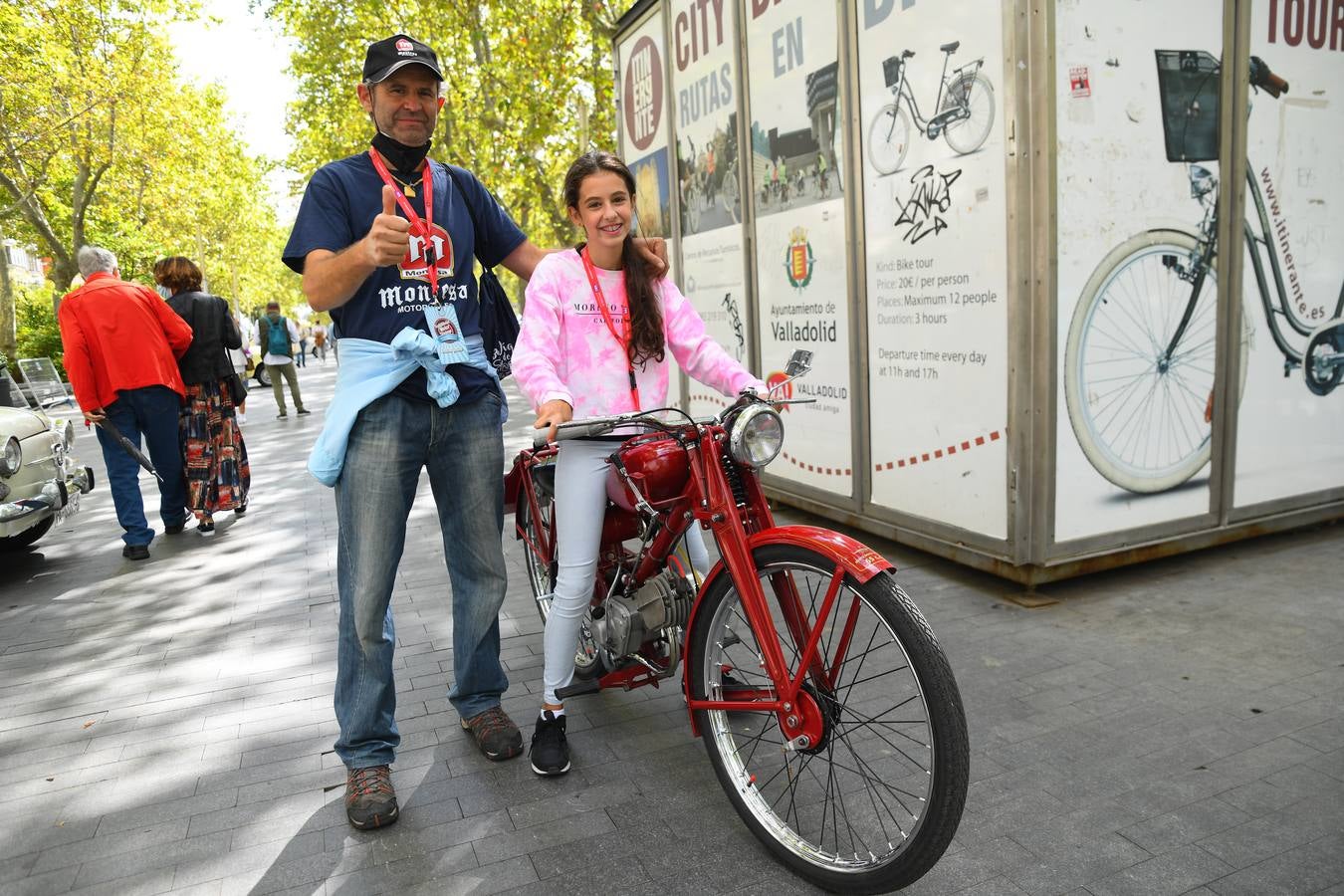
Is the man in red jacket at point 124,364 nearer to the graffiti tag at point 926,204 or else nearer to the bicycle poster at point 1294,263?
the graffiti tag at point 926,204

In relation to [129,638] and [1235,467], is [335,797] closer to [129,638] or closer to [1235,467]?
[129,638]

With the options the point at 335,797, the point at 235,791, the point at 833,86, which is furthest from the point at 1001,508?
the point at 235,791

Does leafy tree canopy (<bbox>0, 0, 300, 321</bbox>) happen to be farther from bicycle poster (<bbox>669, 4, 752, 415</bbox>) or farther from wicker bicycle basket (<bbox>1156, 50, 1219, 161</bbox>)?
wicker bicycle basket (<bbox>1156, 50, 1219, 161</bbox>)

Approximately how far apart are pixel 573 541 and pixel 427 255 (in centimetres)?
99

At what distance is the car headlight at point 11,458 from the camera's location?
5.75 metres

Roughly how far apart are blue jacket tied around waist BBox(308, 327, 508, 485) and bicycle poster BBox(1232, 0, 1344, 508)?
4.08 metres

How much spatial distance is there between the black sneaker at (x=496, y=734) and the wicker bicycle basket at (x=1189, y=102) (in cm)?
382

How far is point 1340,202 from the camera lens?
199 inches

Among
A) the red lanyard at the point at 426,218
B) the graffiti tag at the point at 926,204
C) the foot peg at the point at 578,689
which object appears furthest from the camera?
the graffiti tag at the point at 926,204

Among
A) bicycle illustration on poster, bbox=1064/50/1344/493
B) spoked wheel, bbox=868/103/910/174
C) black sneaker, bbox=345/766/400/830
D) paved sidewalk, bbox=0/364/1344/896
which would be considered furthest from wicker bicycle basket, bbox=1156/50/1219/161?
black sneaker, bbox=345/766/400/830

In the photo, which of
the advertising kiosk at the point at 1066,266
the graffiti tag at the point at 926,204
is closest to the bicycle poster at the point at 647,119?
the advertising kiosk at the point at 1066,266

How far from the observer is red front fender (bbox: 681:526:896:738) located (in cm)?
221

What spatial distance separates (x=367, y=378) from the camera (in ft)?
9.35

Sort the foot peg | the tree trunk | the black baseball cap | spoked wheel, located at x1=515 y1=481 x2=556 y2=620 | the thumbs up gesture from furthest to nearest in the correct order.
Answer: the tree trunk, spoked wheel, located at x1=515 y1=481 x2=556 y2=620, the foot peg, the black baseball cap, the thumbs up gesture
